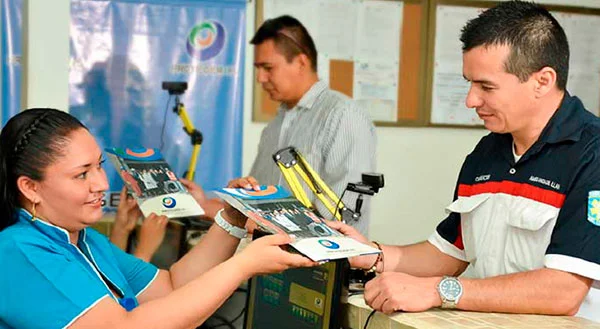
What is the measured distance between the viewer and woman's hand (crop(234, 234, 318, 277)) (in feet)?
5.32

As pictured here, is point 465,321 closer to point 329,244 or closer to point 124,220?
point 329,244

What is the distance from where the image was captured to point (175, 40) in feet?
12.9

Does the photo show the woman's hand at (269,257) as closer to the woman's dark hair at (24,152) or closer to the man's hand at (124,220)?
the woman's dark hair at (24,152)

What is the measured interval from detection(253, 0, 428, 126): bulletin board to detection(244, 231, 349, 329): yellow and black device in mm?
2143

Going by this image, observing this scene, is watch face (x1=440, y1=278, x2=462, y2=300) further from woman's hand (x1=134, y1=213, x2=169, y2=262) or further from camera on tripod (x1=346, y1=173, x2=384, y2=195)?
woman's hand (x1=134, y1=213, x2=169, y2=262)

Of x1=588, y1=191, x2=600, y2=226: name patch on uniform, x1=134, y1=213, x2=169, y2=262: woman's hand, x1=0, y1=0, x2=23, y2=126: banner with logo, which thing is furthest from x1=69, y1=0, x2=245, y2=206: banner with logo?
x1=588, y1=191, x2=600, y2=226: name patch on uniform

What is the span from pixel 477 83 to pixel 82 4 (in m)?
2.45

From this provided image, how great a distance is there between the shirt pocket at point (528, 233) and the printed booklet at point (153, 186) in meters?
0.97

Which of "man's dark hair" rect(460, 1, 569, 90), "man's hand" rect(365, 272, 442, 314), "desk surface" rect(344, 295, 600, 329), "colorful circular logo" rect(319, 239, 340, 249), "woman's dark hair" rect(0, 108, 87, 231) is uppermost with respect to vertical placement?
"man's dark hair" rect(460, 1, 569, 90)

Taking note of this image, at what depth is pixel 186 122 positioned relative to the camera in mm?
3838

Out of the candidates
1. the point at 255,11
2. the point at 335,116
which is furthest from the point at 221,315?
the point at 255,11

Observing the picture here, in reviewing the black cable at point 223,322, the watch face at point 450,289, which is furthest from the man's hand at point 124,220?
the watch face at point 450,289

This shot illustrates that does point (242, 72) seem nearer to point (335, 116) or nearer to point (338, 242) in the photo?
point (335, 116)

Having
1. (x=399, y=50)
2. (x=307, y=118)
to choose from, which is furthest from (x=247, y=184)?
(x=399, y=50)
